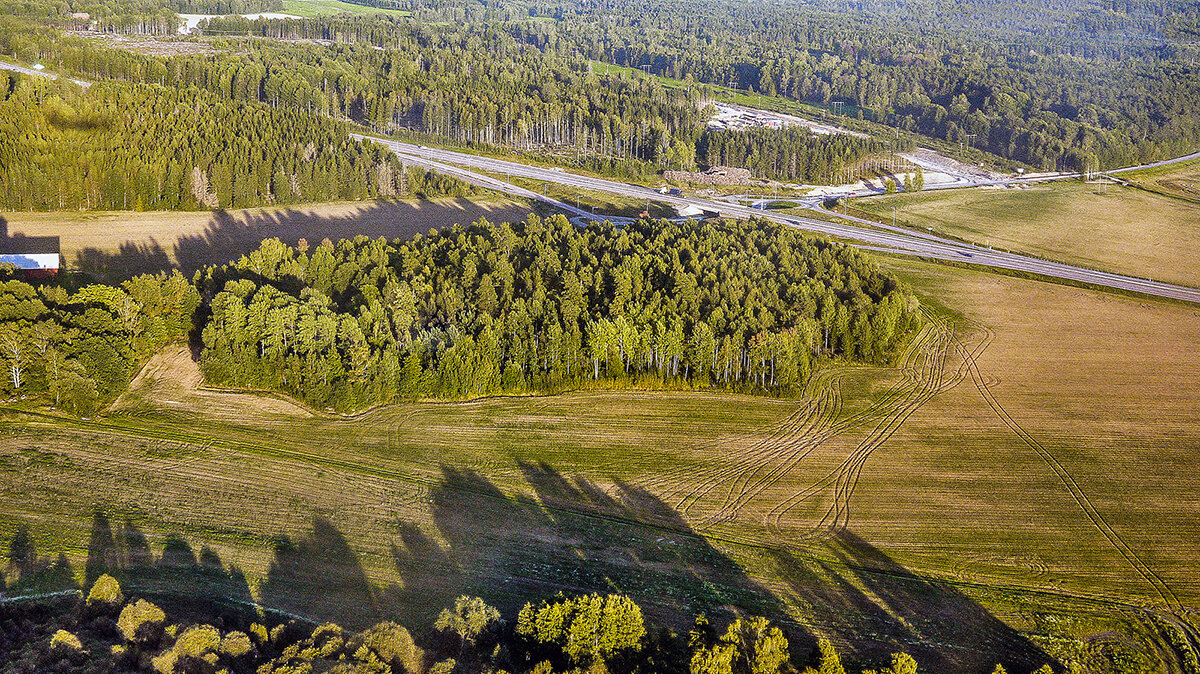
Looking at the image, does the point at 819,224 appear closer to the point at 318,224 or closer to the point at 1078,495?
the point at 318,224

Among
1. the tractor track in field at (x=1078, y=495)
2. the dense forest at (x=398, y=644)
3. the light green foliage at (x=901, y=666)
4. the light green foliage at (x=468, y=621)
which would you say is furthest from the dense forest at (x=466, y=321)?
the light green foliage at (x=901, y=666)

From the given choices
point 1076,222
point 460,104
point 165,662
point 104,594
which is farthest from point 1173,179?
point 104,594

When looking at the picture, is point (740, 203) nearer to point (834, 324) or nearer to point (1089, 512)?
point (834, 324)

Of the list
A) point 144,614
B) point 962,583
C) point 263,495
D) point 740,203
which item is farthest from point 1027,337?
point 144,614

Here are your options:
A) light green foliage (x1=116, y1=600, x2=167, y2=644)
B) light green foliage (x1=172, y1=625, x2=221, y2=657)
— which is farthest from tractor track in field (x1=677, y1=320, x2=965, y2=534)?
light green foliage (x1=116, y1=600, x2=167, y2=644)

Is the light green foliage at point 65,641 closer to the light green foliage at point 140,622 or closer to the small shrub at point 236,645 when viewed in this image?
the light green foliage at point 140,622

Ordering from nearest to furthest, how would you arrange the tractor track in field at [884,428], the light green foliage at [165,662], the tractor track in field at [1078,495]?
the light green foliage at [165,662], the tractor track in field at [1078,495], the tractor track in field at [884,428]
